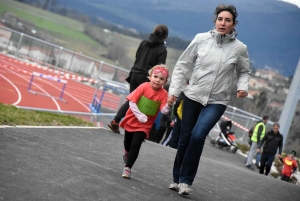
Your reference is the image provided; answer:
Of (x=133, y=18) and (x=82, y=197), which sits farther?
(x=133, y=18)

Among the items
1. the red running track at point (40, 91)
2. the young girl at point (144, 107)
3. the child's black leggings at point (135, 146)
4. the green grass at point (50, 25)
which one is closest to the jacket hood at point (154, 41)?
the young girl at point (144, 107)

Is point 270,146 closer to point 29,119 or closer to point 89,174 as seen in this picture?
point 29,119

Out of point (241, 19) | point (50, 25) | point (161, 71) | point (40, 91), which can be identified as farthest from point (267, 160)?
point (241, 19)

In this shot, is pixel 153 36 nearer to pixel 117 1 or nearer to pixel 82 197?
pixel 82 197

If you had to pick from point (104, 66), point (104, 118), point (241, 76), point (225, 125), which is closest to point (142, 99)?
point (241, 76)

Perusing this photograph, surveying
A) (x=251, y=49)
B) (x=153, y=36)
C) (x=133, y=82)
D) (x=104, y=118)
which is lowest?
(x=104, y=118)

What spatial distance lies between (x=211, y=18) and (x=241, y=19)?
5.97 m

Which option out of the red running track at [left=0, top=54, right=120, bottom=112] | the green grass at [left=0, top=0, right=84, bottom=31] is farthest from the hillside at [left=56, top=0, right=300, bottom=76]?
the red running track at [left=0, top=54, right=120, bottom=112]

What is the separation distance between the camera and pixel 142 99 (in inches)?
341

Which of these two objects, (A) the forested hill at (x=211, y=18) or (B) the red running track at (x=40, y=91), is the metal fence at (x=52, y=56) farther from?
(A) the forested hill at (x=211, y=18)

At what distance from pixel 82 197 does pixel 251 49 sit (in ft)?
235

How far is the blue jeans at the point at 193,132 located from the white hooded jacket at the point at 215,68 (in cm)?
10

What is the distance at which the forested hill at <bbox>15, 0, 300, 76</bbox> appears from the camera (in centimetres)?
7431

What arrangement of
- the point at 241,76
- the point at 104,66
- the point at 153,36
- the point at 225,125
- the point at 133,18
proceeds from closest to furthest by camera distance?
the point at 241,76 → the point at 153,36 → the point at 225,125 → the point at 104,66 → the point at 133,18
